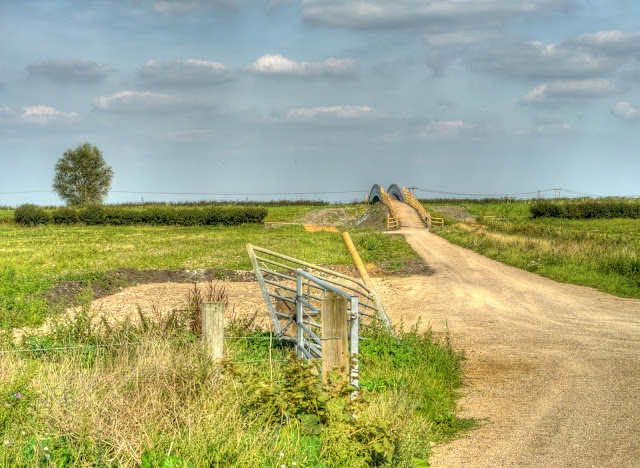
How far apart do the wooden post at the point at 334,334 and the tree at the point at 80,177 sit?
9156 centimetres

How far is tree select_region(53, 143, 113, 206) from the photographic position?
94.8 meters

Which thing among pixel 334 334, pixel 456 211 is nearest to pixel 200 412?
pixel 334 334

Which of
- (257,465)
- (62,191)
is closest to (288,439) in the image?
(257,465)

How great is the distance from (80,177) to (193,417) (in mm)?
94033

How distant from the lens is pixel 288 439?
6156 millimetres

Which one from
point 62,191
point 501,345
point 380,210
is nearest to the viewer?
point 501,345

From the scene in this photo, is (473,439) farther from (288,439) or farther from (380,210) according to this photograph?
(380,210)

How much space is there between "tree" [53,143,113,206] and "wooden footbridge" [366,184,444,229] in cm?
3907

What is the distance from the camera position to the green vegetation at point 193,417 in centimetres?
581

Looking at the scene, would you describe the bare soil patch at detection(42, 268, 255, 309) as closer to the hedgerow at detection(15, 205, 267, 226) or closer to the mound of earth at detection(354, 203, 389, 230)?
the mound of earth at detection(354, 203, 389, 230)

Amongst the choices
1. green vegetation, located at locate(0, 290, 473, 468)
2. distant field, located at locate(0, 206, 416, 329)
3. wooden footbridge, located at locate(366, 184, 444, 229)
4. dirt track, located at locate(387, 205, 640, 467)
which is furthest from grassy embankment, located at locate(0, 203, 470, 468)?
wooden footbridge, located at locate(366, 184, 444, 229)

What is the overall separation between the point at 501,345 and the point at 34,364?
7554mm

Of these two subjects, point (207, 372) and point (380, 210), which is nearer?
point (207, 372)

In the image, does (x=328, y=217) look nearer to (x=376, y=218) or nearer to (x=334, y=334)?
(x=376, y=218)
